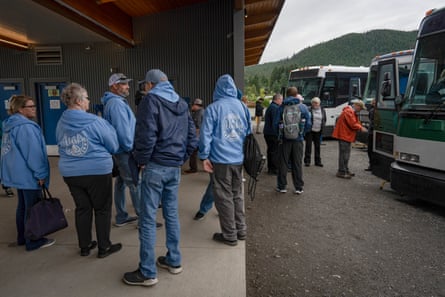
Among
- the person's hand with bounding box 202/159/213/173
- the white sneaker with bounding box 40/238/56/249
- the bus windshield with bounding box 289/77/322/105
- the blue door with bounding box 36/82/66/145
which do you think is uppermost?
the bus windshield with bounding box 289/77/322/105

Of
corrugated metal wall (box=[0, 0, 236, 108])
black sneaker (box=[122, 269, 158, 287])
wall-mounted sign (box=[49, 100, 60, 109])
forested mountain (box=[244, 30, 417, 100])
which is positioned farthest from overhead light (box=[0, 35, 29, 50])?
forested mountain (box=[244, 30, 417, 100])

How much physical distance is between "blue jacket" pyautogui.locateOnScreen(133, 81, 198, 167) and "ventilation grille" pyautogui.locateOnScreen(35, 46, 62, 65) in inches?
289

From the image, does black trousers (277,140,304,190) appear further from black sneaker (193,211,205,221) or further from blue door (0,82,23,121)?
blue door (0,82,23,121)

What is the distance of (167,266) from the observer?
9.53ft

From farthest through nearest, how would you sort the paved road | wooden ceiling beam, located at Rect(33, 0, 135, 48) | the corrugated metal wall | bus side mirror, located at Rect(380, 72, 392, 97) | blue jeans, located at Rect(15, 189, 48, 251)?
the corrugated metal wall < bus side mirror, located at Rect(380, 72, 392, 97) < wooden ceiling beam, located at Rect(33, 0, 135, 48) < blue jeans, located at Rect(15, 189, 48, 251) < the paved road

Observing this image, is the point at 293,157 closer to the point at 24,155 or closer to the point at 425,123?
the point at 425,123

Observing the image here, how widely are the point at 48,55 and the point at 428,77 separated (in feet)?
29.1

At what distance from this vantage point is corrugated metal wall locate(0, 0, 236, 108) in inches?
316

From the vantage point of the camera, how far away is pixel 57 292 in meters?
Answer: 2.60

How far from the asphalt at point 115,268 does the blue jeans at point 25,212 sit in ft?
0.25

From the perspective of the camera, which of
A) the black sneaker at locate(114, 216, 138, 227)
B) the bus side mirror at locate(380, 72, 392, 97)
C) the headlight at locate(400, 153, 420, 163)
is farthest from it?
the bus side mirror at locate(380, 72, 392, 97)

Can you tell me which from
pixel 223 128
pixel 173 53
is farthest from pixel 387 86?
pixel 173 53

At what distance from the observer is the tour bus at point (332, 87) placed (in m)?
13.0

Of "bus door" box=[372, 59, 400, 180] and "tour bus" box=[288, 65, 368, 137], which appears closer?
"bus door" box=[372, 59, 400, 180]
